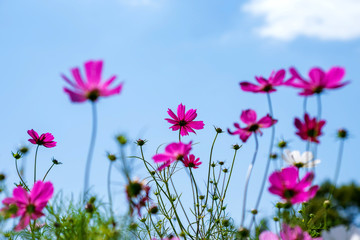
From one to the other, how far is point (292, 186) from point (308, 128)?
199 millimetres

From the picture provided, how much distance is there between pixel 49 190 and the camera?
5.02 feet

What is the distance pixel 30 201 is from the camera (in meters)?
1.56

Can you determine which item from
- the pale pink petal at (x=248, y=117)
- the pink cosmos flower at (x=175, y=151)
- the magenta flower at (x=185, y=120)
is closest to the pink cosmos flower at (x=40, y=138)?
the magenta flower at (x=185, y=120)

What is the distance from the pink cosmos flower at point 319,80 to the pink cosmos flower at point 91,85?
566 mm

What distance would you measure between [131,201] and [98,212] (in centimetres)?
38

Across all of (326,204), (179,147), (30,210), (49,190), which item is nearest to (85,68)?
(179,147)

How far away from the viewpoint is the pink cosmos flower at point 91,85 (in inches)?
46.1

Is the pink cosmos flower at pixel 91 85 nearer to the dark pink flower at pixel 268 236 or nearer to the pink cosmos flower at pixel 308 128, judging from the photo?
the pink cosmos flower at pixel 308 128

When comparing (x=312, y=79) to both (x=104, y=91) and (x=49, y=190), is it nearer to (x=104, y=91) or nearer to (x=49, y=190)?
(x=104, y=91)

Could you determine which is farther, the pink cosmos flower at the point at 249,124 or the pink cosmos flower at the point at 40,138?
the pink cosmos flower at the point at 40,138

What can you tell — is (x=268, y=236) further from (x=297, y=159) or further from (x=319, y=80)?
(x=319, y=80)

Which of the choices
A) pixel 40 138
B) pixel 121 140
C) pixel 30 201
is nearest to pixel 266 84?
pixel 121 140

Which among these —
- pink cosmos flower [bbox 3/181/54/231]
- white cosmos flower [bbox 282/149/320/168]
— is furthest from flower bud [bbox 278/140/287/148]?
pink cosmos flower [bbox 3/181/54/231]

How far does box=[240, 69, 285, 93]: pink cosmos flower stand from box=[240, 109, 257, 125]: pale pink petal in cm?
9
